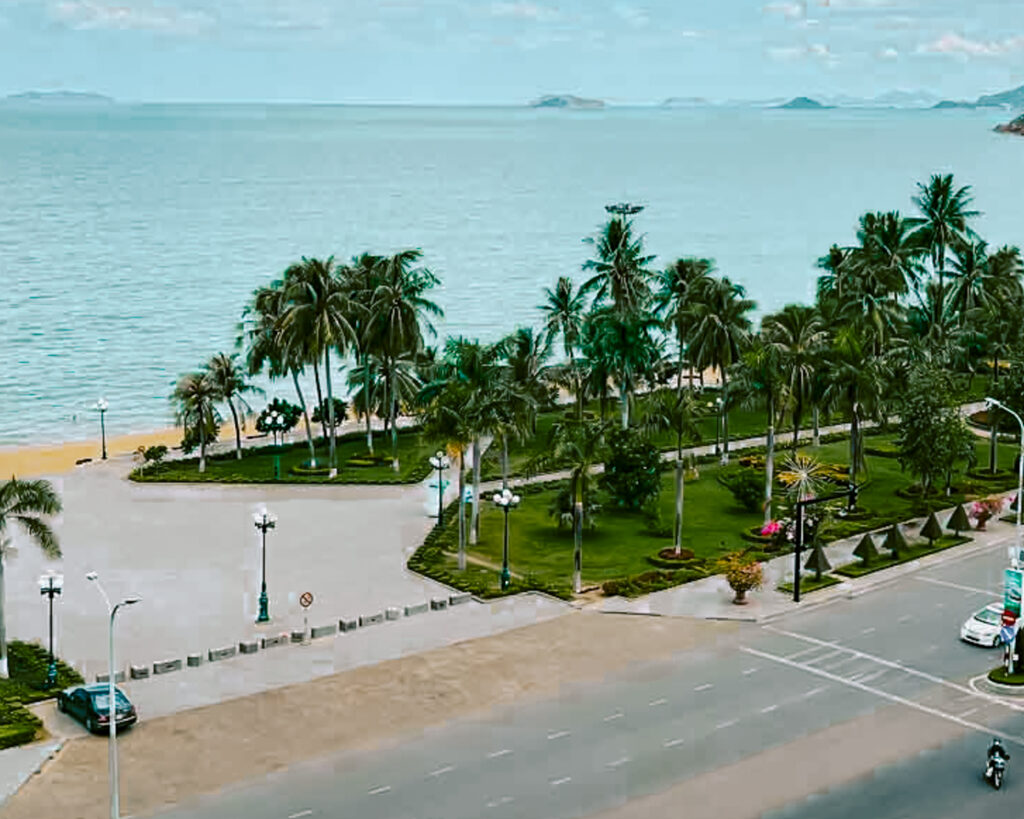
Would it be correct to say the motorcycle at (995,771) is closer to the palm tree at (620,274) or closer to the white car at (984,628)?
the white car at (984,628)

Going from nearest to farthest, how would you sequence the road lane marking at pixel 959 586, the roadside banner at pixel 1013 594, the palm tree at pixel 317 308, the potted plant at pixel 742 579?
the roadside banner at pixel 1013 594, the potted plant at pixel 742 579, the road lane marking at pixel 959 586, the palm tree at pixel 317 308

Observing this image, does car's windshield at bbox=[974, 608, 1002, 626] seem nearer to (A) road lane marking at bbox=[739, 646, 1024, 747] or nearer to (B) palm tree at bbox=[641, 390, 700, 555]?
(A) road lane marking at bbox=[739, 646, 1024, 747]

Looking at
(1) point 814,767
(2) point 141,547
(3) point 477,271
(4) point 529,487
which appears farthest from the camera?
(3) point 477,271

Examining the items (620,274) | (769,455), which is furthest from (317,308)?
(769,455)

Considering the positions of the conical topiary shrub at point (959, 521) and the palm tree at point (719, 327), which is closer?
the conical topiary shrub at point (959, 521)

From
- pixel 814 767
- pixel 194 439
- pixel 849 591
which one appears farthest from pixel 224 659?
pixel 194 439

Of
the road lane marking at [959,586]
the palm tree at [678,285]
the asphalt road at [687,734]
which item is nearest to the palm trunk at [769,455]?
the road lane marking at [959,586]

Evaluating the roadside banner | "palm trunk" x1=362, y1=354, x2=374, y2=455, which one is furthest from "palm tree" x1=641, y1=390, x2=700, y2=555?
"palm trunk" x1=362, y1=354, x2=374, y2=455

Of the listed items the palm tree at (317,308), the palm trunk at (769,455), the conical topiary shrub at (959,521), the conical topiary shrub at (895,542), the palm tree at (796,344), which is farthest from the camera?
the palm tree at (317,308)

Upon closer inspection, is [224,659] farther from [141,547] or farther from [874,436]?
[874,436]
